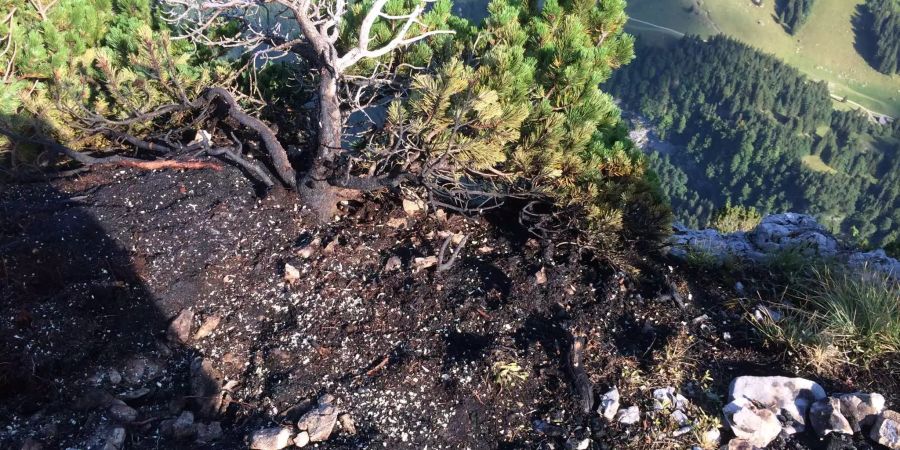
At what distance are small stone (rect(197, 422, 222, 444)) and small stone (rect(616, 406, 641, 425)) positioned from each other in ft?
7.52

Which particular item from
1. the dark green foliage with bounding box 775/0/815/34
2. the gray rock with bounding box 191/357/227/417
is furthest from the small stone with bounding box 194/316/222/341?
the dark green foliage with bounding box 775/0/815/34

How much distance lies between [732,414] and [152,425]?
10.9 ft

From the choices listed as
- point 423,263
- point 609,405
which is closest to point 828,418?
point 609,405

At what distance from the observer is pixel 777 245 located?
17.2ft

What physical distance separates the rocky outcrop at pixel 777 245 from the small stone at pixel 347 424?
2.75 metres

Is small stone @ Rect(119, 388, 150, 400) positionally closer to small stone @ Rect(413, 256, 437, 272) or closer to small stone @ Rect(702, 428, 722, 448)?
small stone @ Rect(413, 256, 437, 272)

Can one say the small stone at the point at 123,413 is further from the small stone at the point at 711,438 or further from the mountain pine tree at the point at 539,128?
the small stone at the point at 711,438

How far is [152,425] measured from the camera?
3.07 meters

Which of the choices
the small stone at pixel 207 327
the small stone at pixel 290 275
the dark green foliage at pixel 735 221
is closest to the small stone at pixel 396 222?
the small stone at pixel 290 275

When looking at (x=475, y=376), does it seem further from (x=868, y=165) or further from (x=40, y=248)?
(x=868, y=165)

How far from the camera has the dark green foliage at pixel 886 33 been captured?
121 meters

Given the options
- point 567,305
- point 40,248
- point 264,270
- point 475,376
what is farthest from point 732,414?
point 40,248

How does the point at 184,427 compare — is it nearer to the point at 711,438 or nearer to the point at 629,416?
the point at 629,416

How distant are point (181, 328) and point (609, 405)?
2684 mm
